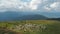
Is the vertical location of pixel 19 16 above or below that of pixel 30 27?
above

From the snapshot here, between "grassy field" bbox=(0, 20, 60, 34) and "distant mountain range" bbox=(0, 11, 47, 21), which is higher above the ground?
"distant mountain range" bbox=(0, 11, 47, 21)

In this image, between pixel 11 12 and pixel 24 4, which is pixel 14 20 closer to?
pixel 11 12

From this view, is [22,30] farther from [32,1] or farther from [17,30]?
[32,1]

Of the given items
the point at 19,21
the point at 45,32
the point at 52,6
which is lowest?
the point at 45,32

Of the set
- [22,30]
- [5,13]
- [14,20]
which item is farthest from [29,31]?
[5,13]

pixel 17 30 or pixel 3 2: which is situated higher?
pixel 3 2

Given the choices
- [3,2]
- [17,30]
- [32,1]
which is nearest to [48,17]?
[32,1]

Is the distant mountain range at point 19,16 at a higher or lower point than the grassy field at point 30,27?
higher
